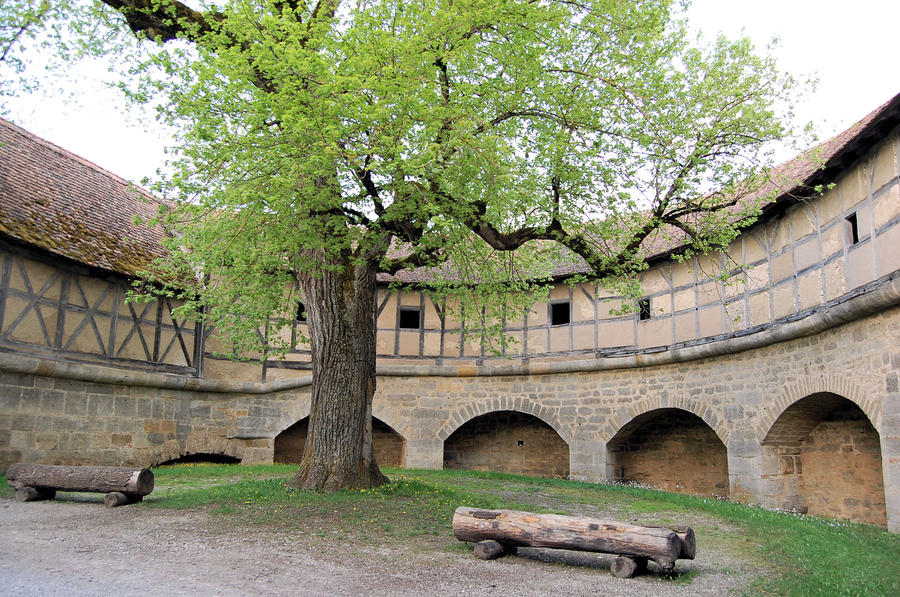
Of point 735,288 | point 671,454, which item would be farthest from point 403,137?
point 671,454

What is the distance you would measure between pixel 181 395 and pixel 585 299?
27.9 ft

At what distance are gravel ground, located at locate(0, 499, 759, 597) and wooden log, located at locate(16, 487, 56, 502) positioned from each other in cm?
151

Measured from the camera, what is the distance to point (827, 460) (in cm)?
1084

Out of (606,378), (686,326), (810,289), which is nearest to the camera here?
(810,289)

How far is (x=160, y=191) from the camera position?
6508 mm

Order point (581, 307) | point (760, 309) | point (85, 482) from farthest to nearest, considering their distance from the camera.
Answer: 1. point (581, 307)
2. point (760, 309)
3. point (85, 482)

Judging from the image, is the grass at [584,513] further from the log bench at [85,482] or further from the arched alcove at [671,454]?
the arched alcove at [671,454]

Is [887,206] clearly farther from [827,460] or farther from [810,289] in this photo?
[827,460]

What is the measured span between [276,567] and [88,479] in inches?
151

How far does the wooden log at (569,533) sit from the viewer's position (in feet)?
16.2

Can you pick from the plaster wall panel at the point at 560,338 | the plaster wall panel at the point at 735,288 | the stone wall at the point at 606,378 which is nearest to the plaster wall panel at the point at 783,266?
the stone wall at the point at 606,378

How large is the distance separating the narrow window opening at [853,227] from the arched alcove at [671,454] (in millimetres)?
5110

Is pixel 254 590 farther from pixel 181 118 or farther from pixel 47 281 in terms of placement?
pixel 47 281

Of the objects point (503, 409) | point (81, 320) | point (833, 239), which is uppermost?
point (833, 239)
